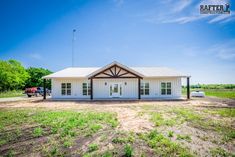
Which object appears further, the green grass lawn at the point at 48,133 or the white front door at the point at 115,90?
the white front door at the point at 115,90

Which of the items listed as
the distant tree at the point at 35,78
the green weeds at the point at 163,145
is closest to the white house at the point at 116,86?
the green weeds at the point at 163,145

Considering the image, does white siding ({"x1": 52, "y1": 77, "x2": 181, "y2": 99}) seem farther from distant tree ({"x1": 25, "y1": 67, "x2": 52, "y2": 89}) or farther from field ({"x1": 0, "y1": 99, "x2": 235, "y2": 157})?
distant tree ({"x1": 25, "y1": 67, "x2": 52, "y2": 89})

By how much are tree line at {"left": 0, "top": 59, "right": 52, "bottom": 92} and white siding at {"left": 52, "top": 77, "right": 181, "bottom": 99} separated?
26467 mm

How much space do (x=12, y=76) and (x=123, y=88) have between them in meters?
40.6

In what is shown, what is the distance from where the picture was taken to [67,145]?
5.46m

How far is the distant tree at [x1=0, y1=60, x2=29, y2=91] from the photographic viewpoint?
44.2 m

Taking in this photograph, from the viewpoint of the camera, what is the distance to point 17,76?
A: 47.5m

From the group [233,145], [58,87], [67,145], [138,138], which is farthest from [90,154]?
[58,87]

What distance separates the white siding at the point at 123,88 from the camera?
20625 millimetres

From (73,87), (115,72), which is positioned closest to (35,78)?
(73,87)

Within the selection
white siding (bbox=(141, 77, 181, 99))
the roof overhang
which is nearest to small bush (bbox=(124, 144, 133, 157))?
the roof overhang

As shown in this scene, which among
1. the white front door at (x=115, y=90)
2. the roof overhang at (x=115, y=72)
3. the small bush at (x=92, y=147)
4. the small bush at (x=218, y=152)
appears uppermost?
the roof overhang at (x=115, y=72)

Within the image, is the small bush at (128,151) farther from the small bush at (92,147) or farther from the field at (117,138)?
the small bush at (92,147)

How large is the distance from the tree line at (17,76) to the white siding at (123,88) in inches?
1042
